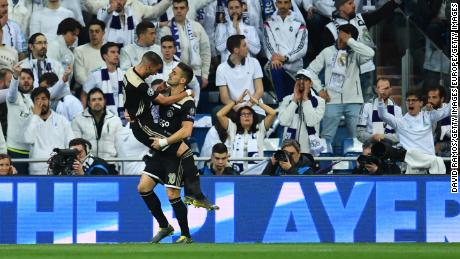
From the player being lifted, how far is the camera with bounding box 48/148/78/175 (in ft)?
7.12

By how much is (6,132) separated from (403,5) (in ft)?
20.9

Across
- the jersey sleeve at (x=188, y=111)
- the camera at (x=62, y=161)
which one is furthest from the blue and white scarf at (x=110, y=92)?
the jersey sleeve at (x=188, y=111)

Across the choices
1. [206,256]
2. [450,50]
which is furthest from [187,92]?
[450,50]

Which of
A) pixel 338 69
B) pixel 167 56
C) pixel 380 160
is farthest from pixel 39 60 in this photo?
pixel 380 160

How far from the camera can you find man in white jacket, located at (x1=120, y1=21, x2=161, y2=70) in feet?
62.4

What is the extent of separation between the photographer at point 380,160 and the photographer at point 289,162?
0.67 metres

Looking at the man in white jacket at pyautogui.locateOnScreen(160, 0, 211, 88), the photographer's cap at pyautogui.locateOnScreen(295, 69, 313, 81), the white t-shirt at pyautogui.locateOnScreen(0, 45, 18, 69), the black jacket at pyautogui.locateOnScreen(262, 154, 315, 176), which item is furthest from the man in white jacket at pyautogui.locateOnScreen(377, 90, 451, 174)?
the white t-shirt at pyautogui.locateOnScreen(0, 45, 18, 69)

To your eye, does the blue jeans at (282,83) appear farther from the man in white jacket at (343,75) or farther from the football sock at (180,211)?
the football sock at (180,211)

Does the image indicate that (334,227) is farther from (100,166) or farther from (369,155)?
(100,166)

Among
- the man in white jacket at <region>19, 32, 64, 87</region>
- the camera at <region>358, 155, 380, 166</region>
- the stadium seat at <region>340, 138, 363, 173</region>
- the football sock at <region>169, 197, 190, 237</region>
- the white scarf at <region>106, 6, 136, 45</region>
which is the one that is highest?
the white scarf at <region>106, 6, 136, 45</region>

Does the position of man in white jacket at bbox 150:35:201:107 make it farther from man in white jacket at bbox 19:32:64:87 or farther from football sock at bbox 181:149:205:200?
football sock at bbox 181:149:205:200

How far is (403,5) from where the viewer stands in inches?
803

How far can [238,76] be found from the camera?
19.3m

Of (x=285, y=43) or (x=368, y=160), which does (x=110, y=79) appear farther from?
(x=368, y=160)
